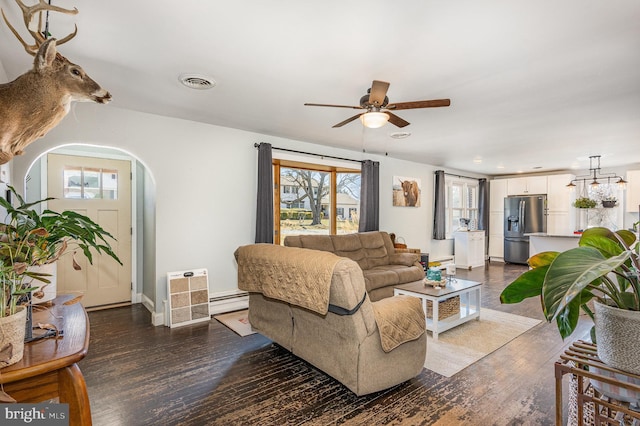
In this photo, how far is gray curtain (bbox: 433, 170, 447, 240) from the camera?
742 cm

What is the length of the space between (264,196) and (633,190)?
791 centimetres

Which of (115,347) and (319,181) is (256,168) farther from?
(115,347)

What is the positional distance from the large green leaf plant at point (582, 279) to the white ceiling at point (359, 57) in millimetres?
1416

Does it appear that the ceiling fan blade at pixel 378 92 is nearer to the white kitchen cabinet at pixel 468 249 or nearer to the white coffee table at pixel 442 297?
the white coffee table at pixel 442 297

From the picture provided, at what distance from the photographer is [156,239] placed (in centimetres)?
386

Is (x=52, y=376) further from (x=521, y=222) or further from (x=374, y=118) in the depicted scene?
(x=521, y=222)

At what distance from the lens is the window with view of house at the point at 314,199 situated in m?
5.27

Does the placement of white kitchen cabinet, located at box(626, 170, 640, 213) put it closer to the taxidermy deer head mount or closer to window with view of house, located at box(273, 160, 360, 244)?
window with view of house, located at box(273, 160, 360, 244)

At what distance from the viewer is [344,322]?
7.15ft

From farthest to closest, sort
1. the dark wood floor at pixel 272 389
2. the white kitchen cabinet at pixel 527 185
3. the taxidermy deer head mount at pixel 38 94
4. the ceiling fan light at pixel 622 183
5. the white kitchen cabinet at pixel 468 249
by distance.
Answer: the white kitchen cabinet at pixel 527 185
the white kitchen cabinet at pixel 468 249
the ceiling fan light at pixel 622 183
the dark wood floor at pixel 272 389
the taxidermy deer head mount at pixel 38 94

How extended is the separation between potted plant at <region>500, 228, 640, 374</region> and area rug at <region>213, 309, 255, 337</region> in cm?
303

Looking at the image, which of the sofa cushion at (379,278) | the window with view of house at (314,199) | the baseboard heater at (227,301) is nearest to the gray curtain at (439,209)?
the window with view of house at (314,199)

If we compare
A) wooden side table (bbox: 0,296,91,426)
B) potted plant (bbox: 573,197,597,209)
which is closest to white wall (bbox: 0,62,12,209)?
wooden side table (bbox: 0,296,91,426)

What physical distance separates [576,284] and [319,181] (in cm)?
504
